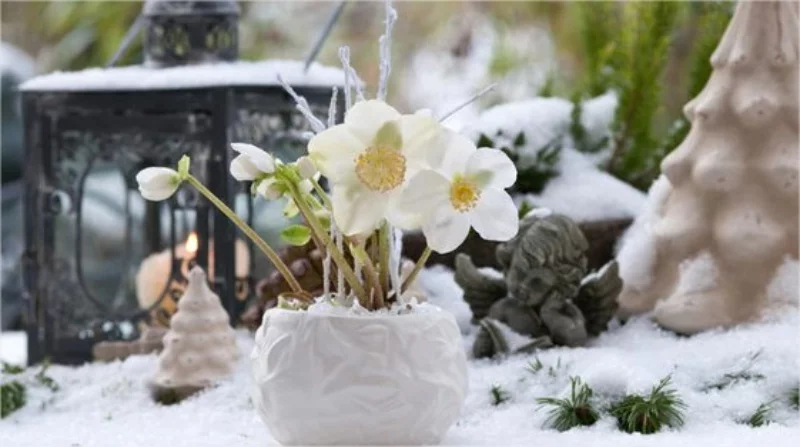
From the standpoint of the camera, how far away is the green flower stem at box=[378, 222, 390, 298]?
→ 1112 mm

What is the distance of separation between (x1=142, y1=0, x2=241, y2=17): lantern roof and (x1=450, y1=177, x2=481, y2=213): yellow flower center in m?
0.84

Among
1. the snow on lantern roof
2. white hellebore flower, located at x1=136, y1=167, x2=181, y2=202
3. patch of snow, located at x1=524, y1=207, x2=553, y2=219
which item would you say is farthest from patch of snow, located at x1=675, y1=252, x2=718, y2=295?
white hellebore flower, located at x1=136, y1=167, x2=181, y2=202

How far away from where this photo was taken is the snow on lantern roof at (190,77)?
173cm

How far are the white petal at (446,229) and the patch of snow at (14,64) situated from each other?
2.50 meters

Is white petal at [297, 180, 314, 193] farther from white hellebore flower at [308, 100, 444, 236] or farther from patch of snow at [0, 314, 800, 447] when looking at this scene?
patch of snow at [0, 314, 800, 447]

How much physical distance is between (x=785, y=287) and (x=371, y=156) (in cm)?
69

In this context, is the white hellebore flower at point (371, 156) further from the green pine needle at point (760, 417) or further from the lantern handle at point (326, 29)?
the lantern handle at point (326, 29)

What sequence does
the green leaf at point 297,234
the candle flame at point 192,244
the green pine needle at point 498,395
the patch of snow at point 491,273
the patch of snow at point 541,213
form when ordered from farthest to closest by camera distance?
the candle flame at point 192,244
the patch of snow at point 491,273
the patch of snow at point 541,213
the green pine needle at point 498,395
the green leaf at point 297,234

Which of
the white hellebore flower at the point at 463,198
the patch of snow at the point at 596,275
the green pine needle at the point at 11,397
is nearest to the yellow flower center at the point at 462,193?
the white hellebore flower at the point at 463,198

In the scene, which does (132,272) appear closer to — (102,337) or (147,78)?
(102,337)

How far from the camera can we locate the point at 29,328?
184 centimetres

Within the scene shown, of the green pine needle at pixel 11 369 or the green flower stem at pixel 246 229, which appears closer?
the green flower stem at pixel 246 229

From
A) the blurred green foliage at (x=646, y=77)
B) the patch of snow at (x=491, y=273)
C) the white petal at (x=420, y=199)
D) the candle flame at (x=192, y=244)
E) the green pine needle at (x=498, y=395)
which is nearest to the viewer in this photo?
the white petal at (x=420, y=199)

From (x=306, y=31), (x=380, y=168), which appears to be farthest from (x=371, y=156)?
(x=306, y=31)
